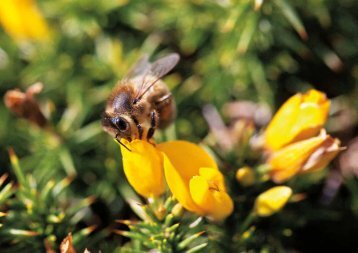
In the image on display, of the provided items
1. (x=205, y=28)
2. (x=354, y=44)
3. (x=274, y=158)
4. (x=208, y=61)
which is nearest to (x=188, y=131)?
(x=208, y=61)

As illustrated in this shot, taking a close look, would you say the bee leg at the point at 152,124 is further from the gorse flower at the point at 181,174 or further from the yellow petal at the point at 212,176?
the yellow petal at the point at 212,176

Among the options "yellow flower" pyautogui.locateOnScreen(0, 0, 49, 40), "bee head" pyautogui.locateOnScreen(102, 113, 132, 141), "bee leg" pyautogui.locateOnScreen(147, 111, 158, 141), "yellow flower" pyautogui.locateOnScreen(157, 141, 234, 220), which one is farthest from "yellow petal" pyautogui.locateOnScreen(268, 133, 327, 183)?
"yellow flower" pyautogui.locateOnScreen(0, 0, 49, 40)

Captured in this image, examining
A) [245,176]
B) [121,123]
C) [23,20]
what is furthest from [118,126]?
[23,20]

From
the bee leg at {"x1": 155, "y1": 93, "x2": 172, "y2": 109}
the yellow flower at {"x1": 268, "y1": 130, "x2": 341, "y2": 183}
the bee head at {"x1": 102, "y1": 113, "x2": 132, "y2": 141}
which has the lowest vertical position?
the yellow flower at {"x1": 268, "y1": 130, "x2": 341, "y2": 183}

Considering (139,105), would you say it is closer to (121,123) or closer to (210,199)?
(121,123)

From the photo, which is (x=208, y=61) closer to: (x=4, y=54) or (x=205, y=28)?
(x=205, y=28)

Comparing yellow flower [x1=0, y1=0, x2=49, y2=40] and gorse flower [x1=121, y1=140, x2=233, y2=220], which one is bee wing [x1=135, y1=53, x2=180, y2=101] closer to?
gorse flower [x1=121, y1=140, x2=233, y2=220]
